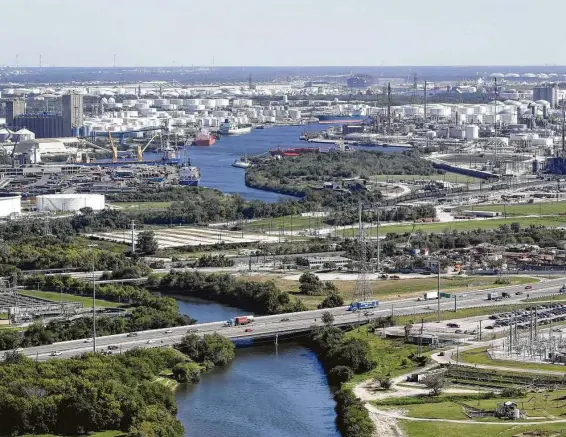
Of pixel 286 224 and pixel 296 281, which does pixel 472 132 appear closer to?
pixel 286 224

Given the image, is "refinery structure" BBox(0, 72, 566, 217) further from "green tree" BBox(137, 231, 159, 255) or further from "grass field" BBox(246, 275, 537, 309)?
"grass field" BBox(246, 275, 537, 309)

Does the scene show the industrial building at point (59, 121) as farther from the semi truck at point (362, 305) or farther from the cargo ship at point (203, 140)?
the semi truck at point (362, 305)

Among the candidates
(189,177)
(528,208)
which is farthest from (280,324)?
(189,177)

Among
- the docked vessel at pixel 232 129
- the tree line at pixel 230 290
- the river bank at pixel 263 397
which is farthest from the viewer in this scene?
the docked vessel at pixel 232 129

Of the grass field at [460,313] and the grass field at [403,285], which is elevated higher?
the grass field at [460,313]

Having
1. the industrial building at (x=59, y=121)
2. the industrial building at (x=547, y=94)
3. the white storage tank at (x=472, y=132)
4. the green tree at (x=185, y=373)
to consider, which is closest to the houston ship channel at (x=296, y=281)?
the green tree at (x=185, y=373)

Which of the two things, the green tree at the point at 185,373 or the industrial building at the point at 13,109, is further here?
the industrial building at the point at 13,109

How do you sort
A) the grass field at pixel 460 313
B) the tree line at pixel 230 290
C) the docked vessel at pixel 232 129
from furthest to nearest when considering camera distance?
the docked vessel at pixel 232 129
the tree line at pixel 230 290
the grass field at pixel 460 313
